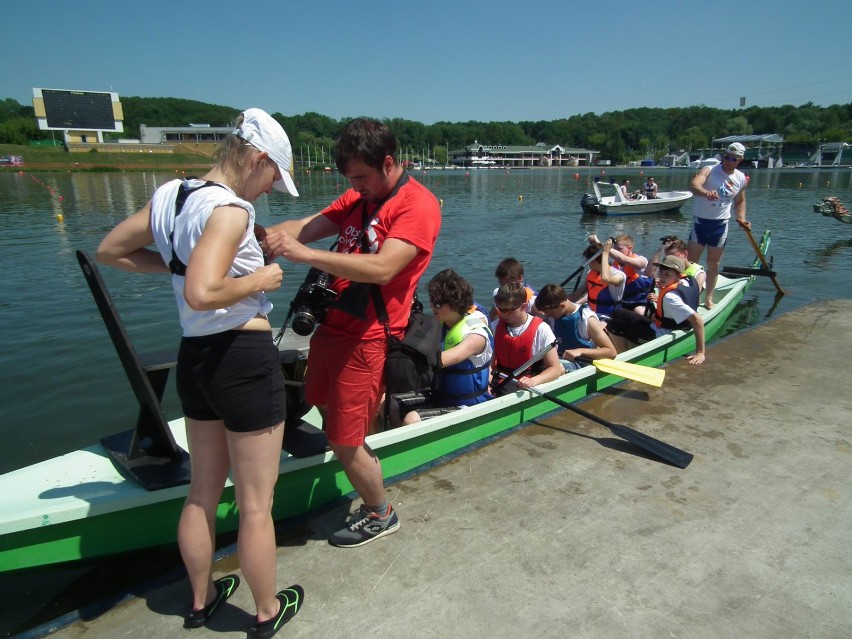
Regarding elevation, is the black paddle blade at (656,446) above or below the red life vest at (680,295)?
below

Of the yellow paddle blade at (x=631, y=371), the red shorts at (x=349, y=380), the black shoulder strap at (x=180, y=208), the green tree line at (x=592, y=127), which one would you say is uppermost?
the green tree line at (x=592, y=127)

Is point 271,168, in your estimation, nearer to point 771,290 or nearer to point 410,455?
point 410,455

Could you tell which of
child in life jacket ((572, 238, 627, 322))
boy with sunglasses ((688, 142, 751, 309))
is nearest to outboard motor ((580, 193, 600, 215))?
boy with sunglasses ((688, 142, 751, 309))

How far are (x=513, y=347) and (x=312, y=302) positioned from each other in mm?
2362

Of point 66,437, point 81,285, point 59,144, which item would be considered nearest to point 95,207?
point 81,285

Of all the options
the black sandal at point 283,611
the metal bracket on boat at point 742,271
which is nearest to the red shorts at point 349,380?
the black sandal at point 283,611

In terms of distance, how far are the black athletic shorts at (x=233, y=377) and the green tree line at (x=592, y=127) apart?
389 feet

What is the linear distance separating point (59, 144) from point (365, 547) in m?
111

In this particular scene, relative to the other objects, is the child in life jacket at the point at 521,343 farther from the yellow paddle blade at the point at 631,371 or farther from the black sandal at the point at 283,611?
the black sandal at the point at 283,611

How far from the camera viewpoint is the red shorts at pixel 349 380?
2352 millimetres

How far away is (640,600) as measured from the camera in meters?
2.39

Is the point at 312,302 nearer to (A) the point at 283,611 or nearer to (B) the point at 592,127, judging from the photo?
(A) the point at 283,611

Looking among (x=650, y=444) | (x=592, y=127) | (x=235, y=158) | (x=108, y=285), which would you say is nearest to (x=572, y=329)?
(x=650, y=444)

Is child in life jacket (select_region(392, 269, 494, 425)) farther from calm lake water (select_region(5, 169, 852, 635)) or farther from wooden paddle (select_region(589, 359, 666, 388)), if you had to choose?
calm lake water (select_region(5, 169, 852, 635))
